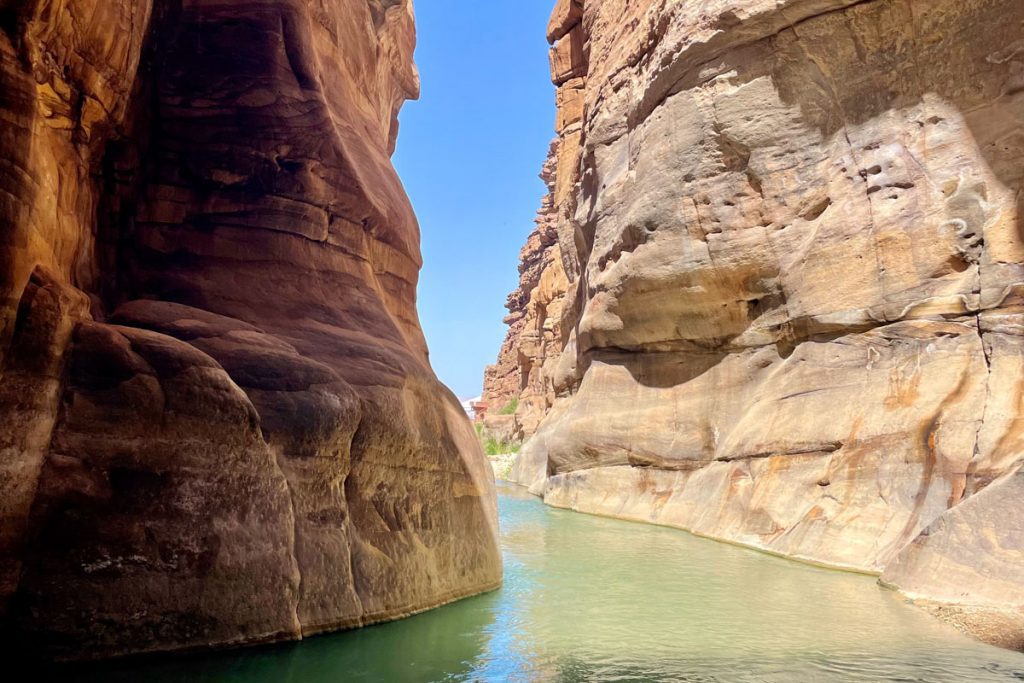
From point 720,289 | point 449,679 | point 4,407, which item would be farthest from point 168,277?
point 720,289

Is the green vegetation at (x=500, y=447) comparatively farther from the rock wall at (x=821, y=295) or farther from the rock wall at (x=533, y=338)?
the rock wall at (x=821, y=295)

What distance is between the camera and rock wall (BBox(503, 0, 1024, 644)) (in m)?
7.54

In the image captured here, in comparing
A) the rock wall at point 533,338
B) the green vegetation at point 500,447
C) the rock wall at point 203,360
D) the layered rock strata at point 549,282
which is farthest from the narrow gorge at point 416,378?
the green vegetation at point 500,447

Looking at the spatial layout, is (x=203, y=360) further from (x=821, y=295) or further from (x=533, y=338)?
(x=533, y=338)

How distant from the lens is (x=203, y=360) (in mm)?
4312

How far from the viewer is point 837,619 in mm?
5199

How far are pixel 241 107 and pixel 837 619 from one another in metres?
5.66

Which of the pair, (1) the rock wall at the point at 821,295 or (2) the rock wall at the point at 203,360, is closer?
(2) the rock wall at the point at 203,360

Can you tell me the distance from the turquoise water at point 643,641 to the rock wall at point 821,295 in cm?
69

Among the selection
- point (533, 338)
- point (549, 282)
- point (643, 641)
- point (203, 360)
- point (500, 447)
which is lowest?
point (643, 641)

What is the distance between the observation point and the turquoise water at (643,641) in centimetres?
380

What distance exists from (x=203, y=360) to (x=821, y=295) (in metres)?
8.23

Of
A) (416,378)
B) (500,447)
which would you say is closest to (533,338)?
(500,447)

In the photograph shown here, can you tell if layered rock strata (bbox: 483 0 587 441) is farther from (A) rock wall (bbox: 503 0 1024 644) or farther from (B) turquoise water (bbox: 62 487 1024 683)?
(B) turquoise water (bbox: 62 487 1024 683)
